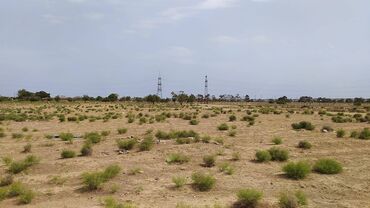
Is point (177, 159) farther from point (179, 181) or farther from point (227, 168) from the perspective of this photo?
point (179, 181)

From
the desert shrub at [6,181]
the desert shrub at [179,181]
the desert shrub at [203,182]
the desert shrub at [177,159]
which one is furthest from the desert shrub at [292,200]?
the desert shrub at [6,181]

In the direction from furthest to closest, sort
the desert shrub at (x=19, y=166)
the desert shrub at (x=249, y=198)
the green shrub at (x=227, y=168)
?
1. the desert shrub at (x=19, y=166)
2. the green shrub at (x=227, y=168)
3. the desert shrub at (x=249, y=198)

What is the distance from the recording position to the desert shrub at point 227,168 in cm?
1875

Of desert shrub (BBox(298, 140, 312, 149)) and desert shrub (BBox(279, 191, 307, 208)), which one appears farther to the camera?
desert shrub (BBox(298, 140, 312, 149))

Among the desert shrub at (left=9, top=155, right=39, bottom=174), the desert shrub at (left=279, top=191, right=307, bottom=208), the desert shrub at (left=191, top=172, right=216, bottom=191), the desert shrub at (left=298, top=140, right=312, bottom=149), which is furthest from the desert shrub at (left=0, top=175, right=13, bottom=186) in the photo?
the desert shrub at (left=298, top=140, right=312, bottom=149)

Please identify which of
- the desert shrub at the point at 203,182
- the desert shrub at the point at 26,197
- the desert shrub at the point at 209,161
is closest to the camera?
the desert shrub at the point at 26,197

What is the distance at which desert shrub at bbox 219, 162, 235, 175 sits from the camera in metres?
18.8

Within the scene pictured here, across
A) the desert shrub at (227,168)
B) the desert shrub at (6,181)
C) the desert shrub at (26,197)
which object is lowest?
the desert shrub at (26,197)

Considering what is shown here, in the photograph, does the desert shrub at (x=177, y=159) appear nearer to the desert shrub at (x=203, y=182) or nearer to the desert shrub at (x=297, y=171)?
the desert shrub at (x=203, y=182)

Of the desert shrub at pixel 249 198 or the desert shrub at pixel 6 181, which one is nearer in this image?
the desert shrub at pixel 249 198

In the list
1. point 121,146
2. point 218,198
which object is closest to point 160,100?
point 121,146

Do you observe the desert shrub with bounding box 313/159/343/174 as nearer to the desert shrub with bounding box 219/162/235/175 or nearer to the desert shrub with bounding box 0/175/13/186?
the desert shrub with bounding box 219/162/235/175

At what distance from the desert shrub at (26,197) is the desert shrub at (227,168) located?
7.12 metres

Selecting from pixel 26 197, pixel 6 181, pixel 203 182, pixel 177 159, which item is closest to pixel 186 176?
pixel 203 182
